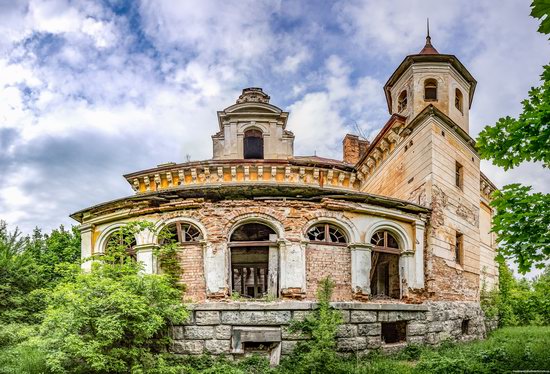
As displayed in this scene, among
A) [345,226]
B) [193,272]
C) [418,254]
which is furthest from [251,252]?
[418,254]

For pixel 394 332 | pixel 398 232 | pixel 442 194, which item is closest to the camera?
pixel 398 232

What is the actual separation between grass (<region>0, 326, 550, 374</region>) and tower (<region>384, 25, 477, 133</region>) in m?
9.12

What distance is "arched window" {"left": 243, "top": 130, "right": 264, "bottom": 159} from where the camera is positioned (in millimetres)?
24516

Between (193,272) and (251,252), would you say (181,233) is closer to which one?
(193,272)

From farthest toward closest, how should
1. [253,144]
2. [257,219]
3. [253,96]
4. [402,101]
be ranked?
[253,96], [253,144], [402,101], [257,219]

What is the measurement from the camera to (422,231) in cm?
1612

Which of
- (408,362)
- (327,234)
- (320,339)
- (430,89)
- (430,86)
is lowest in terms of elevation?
(408,362)

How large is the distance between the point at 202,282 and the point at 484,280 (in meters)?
13.1

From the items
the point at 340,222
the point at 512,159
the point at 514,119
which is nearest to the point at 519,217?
the point at 512,159

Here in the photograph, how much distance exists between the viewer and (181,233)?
14727mm

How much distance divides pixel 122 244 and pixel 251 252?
24.6 ft

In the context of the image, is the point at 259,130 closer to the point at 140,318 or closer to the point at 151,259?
the point at 151,259

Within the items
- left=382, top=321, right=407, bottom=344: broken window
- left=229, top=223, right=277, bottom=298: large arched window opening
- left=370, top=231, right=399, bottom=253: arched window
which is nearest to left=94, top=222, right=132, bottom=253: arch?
left=229, top=223, right=277, bottom=298: large arched window opening

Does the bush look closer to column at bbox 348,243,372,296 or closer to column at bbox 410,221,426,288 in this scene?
column at bbox 348,243,372,296
